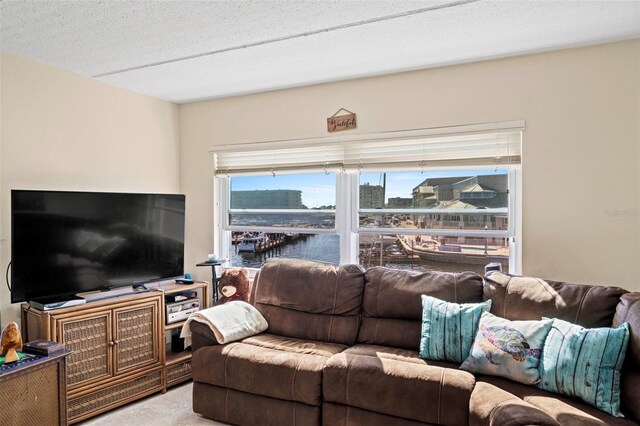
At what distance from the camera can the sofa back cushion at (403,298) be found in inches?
105

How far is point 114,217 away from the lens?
306 cm

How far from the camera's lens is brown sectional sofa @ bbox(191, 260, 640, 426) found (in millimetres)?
1991

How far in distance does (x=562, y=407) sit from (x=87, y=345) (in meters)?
2.74

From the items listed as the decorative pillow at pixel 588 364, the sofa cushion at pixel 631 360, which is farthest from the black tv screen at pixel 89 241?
the sofa cushion at pixel 631 360

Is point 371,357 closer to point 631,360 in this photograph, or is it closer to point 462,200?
point 631,360

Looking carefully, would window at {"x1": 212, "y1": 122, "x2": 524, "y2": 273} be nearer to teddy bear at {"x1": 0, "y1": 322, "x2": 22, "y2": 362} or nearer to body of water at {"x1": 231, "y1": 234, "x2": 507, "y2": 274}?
body of water at {"x1": 231, "y1": 234, "x2": 507, "y2": 274}

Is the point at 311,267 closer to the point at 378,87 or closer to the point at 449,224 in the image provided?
the point at 449,224

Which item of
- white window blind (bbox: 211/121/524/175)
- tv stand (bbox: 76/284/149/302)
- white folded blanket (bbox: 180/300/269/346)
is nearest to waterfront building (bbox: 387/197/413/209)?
white window blind (bbox: 211/121/524/175)

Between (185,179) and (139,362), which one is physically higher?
(185,179)

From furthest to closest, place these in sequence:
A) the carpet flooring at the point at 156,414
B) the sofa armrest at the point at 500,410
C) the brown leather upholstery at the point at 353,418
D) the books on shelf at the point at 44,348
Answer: the carpet flooring at the point at 156,414, the books on shelf at the point at 44,348, the brown leather upholstery at the point at 353,418, the sofa armrest at the point at 500,410

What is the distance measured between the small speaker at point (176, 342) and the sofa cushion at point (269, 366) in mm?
Answer: 778

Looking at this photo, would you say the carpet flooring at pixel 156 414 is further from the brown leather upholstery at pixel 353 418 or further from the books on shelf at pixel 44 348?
the brown leather upholstery at pixel 353 418

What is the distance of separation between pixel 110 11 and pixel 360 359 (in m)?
2.31

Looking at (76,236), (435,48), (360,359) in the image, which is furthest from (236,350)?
(435,48)
